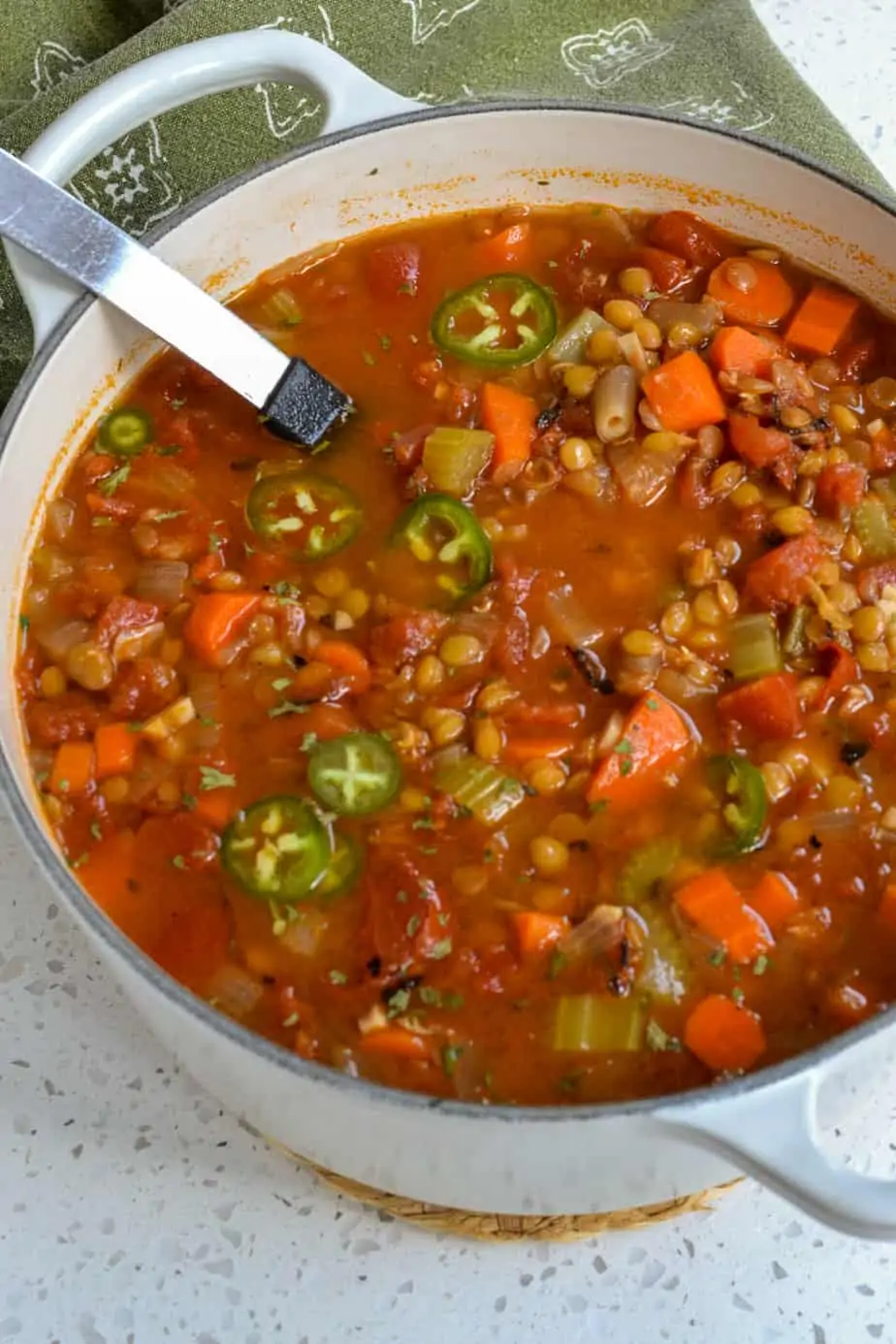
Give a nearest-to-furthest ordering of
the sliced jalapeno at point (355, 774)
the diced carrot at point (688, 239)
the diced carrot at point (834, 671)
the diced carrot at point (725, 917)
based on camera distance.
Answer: the diced carrot at point (725, 917) → the sliced jalapeno at point (355, 774) → the diced carrot at point (834, 671) → the diced carrot at point (688, 239)

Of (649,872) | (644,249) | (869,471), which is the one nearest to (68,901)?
(649,872)

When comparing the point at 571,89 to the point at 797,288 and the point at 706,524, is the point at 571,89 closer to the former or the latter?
the point at 797,288

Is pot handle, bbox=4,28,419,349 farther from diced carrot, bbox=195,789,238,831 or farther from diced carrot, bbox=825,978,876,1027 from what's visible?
diced carrot, bbox=825,978,876,1027

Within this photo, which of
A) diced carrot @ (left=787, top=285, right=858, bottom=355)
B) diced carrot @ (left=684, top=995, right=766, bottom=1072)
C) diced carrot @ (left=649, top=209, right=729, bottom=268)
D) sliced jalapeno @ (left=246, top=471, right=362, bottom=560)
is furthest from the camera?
diced carrot @ (left=649, top=209, right=729, bottom=268)

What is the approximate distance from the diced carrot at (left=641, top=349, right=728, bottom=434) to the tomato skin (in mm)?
652

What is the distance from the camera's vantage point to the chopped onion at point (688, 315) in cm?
331

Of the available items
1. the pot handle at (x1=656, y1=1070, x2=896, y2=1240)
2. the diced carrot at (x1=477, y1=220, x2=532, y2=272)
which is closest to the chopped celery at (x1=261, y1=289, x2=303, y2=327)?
the diced carrot at (x1=477, y1=220, x2=532, y2=272)

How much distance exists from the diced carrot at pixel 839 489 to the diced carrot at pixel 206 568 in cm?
129

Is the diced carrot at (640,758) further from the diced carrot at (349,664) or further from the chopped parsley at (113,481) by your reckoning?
the chopped parsley at (113,481)

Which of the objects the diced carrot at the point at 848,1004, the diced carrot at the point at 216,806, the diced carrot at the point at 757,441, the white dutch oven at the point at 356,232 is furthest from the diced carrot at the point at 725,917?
the diced carrot at the point at 757,441

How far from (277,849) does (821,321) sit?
5.89ft

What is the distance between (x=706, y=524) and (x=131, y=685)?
1261 mm

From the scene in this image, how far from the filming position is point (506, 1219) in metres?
2.70

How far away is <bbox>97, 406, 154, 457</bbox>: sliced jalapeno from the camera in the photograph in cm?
322
